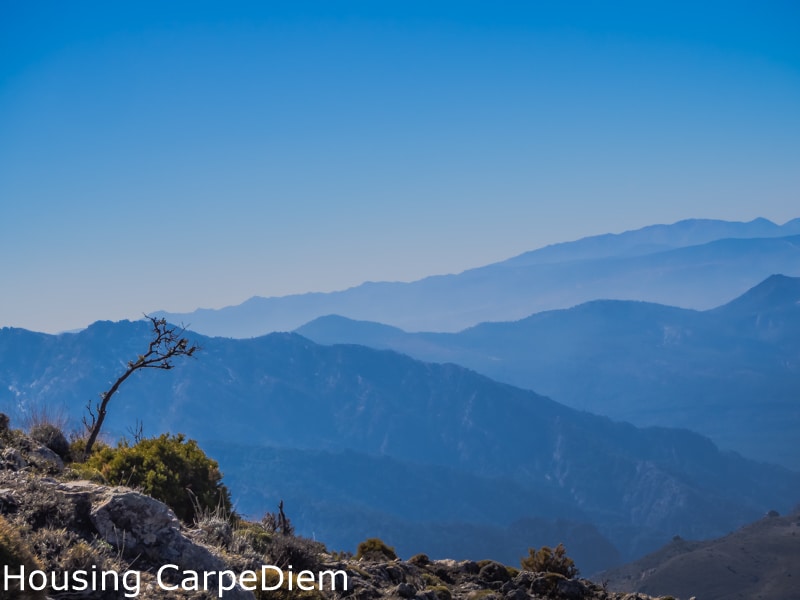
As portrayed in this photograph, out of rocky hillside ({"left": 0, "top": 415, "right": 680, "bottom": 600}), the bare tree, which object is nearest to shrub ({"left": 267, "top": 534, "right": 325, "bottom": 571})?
rocky hillside ({"left": 0, "top": 415, "right": 680, "bottom": 600})

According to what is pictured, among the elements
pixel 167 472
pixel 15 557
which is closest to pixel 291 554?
pixel 167 472

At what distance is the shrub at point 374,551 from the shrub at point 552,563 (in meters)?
3.65

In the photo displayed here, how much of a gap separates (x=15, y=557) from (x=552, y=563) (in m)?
14.5

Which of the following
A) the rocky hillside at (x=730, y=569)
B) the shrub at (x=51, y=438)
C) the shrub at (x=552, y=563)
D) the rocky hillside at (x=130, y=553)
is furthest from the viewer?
the rocky hillside at (x=730, y=569)

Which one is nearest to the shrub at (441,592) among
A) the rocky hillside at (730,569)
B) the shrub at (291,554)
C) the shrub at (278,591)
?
the shrub at (291,554)

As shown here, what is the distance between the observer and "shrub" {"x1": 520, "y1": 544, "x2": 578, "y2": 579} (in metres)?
19.7

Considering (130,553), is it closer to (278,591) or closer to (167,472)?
(278,591)

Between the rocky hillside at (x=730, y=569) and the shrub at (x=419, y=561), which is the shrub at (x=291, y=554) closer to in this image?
the shrub at (x=419, y=561)

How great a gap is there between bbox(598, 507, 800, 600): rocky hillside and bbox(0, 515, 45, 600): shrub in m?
86.5

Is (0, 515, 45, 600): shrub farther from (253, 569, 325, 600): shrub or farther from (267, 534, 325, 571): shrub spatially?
(267, 534, 325, 571): shrub

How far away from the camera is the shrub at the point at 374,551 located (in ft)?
63.5

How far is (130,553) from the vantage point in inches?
423

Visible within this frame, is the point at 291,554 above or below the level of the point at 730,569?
above

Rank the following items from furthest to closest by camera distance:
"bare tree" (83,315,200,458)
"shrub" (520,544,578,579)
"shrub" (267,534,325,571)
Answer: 1. "bare tree" (83,315,200,458)
2. "shrub" (520,544,578,579)
3. "shrub" (267,534,325,571)
